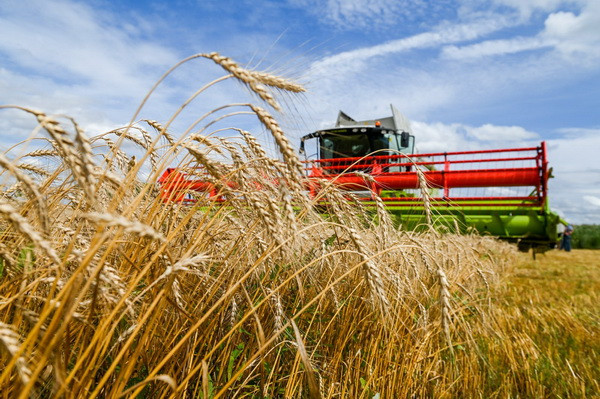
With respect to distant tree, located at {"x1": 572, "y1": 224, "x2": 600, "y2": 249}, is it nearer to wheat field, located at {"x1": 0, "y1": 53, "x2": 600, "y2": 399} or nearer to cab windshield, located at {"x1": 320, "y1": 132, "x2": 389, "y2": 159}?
cab windshield, located at {"x1": 320, "y1": 132, "x2": 389, "y2": 159}

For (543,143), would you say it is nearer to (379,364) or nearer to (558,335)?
(558,335)

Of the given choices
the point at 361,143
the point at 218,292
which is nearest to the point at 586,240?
the point at 361,143

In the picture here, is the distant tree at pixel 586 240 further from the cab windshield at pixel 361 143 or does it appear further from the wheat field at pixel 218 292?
the wheat field at pixel 218 292

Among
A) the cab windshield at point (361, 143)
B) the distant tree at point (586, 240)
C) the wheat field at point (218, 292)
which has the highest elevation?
the cab windshield at point (361, 143)

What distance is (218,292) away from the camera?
1.62 m

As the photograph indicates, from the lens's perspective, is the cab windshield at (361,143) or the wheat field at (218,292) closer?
the wheat field at (218,292)

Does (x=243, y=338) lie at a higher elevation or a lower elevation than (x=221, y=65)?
lower

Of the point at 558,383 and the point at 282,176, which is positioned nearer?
the point at 282,176

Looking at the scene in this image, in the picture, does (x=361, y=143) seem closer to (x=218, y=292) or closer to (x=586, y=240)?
(x=218, y=292)

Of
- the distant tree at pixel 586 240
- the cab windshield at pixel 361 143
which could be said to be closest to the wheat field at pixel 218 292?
the cab windshield at pixel 361 143

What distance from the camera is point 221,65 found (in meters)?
1.16

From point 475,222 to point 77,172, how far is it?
8.21m

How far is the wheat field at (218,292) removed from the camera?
87 cm

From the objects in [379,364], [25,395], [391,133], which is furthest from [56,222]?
[391,133]
